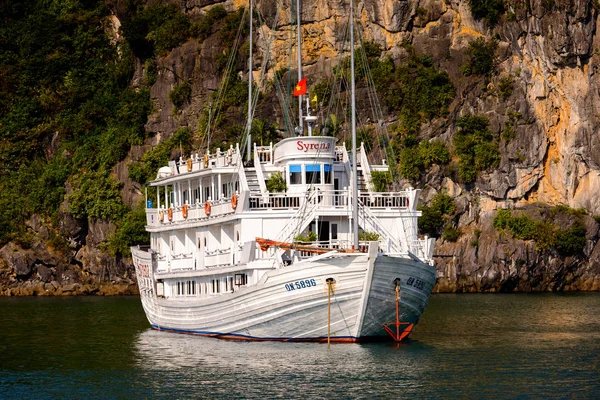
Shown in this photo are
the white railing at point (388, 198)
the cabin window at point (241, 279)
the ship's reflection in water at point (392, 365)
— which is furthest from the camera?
the white railing at point (388, 198)

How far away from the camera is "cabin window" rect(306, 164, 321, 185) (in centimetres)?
4474

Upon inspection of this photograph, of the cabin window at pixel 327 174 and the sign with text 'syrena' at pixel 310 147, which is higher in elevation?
the sign with text 'syrena' at pixel 310 147

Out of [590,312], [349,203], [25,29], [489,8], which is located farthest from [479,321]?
[25,29]

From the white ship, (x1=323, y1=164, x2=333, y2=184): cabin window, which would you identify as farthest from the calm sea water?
(x1=323, y1=164, x2=333, y2=184): cabin window

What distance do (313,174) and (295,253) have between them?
3.91 metres

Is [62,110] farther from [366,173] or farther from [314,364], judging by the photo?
[314,364]

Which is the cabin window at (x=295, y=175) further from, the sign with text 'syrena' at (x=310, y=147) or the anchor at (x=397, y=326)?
the anchor at (x=397, y=326)

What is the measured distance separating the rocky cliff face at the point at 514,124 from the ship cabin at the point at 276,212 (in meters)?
30.6

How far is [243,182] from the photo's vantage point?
44.5m

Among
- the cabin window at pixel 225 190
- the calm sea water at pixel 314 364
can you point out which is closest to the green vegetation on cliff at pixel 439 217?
the calm sea water at pixel 314 364

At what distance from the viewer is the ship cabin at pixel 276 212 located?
141 feet

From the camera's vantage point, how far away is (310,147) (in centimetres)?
4472

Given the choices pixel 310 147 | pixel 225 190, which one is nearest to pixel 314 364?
pixel 310 147

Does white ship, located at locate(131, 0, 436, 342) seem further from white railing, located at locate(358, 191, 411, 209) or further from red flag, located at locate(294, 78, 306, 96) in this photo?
red flag, located at locate(294, 78, 306, 96)
